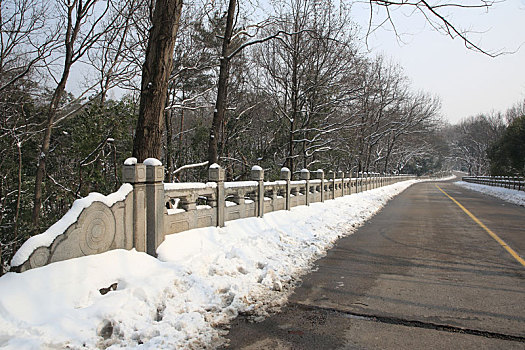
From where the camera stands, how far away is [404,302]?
4875 mm

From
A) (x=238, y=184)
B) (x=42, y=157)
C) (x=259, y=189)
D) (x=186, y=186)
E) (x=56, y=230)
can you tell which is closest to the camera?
(x=56, y=230)

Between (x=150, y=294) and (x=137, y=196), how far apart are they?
1790mm

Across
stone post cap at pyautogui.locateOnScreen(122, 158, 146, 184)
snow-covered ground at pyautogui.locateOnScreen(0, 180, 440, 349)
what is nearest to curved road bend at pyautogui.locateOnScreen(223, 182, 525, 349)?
snow-covered ground at pyautogui.locateOnScreen(0, 180, 440, 349)

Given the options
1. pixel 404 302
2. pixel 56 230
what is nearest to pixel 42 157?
pixel 56 230

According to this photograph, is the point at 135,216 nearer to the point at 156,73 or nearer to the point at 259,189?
the point at 156,73

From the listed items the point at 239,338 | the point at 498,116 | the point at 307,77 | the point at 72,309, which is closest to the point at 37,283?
the point at 72,309

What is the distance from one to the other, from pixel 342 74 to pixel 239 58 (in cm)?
651

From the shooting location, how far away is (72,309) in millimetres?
3873

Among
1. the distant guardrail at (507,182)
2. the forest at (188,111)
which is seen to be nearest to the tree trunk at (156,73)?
the forest at (188,111)

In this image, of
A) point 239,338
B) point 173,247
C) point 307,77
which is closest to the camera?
point 239,338

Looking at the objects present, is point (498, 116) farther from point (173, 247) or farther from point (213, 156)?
point (173, 247)

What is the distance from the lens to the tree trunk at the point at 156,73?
677cm

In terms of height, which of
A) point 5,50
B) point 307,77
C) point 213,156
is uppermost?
point 307,77

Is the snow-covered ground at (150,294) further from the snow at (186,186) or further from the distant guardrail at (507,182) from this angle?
the distant guardrail at (507,182)
